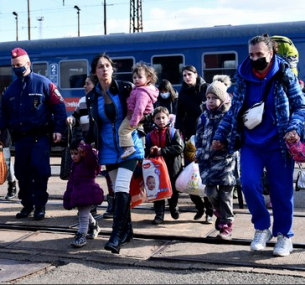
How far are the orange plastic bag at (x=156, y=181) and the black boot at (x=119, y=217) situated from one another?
814mm

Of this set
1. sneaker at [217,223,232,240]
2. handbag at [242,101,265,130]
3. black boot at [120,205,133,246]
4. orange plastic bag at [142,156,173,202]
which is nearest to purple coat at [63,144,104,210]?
black boot at [120,205,133,246]

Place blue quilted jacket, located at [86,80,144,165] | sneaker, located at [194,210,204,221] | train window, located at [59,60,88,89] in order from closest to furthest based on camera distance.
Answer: blue quilted jacket, located at [86,80,144,165], sneaker, located at [194,210,204,221], train window, located at [59,60,88,89]

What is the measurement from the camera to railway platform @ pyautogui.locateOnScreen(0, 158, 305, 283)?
16.8 feet

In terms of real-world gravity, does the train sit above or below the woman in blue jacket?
above

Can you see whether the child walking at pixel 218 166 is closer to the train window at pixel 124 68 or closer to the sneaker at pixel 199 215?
the sneaker at pixel 199 215

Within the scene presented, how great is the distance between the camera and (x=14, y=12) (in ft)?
197

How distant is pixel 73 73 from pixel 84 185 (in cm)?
1148

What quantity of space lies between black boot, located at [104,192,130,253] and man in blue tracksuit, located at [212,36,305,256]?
110cm

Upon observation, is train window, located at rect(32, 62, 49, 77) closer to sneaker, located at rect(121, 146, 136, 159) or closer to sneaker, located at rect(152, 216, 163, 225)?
sneaker, located at rect(152, 216, 163, 225)

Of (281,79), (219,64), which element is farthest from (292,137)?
(219,64)

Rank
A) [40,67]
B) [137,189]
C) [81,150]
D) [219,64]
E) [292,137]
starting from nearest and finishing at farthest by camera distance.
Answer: [292,137] → [81,150] → [137,189] → [219,64] → [40,67]

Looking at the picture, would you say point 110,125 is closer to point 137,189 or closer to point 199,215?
point 137,189

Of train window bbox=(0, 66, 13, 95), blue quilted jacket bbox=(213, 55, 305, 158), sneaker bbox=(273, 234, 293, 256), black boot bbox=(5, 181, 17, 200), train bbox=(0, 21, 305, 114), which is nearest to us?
blue quilted jacket bbox=(213, 55, 305, 158)

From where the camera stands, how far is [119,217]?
560cm
